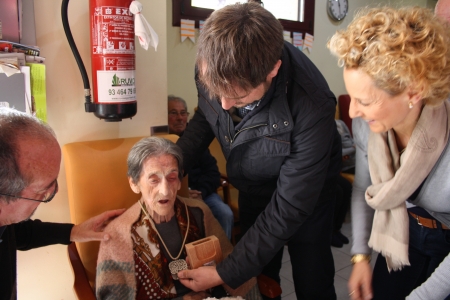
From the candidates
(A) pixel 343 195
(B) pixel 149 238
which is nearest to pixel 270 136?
(B) pixel 149 238

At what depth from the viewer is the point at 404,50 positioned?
101cm

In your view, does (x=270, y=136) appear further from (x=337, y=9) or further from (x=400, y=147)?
(x=337, y=9)

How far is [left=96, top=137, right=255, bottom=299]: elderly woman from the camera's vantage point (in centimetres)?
149

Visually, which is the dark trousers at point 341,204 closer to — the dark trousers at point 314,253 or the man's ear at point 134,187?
the dark trousers at point 314,253

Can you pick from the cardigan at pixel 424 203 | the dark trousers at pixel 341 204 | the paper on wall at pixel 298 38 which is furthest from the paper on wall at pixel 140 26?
the paper on wall at pixel 298 38

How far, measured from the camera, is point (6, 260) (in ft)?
4.07

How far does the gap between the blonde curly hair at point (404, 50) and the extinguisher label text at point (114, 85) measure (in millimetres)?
956

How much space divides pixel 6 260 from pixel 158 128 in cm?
100

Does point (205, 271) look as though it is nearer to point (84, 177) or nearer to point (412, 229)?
point (84, 177)

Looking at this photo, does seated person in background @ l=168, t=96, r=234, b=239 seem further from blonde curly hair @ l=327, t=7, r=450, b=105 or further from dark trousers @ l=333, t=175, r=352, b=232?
blonde curly hair @ l=327, t=7, r=450, b=105

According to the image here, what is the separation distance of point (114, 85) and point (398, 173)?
1.17 meters

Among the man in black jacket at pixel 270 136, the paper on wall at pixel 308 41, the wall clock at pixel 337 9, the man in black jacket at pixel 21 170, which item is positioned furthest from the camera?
the wall clock at pixel 337 9

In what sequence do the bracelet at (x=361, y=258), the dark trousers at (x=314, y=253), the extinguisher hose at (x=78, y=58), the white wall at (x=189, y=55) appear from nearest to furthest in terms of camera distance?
the bracelet at (x=361, y=258) → the extinguisher hose at (x=78, y=58) → the dark trousers at (x=314, y=253) → the white wall at (x=189, y=55)

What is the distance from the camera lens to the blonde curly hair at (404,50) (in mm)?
1006
